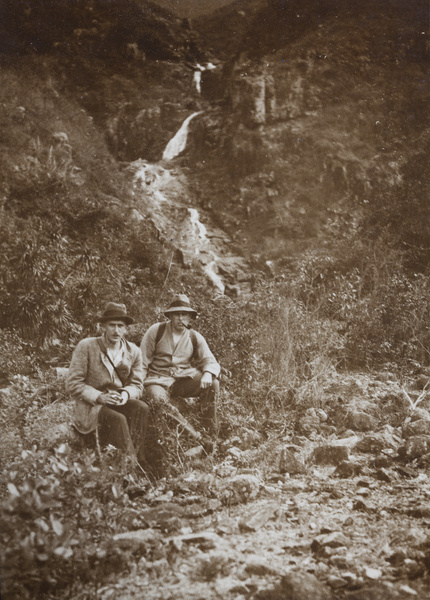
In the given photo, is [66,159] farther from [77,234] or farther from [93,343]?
[93,343]

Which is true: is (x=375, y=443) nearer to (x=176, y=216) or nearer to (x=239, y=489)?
(x=239, y=489)

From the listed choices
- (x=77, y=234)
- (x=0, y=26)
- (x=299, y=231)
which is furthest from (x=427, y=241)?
(x=0, y=26)

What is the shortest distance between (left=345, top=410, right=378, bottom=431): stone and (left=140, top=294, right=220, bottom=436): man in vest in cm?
112

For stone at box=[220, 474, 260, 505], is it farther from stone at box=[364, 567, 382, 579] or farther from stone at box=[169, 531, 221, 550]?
stone at box=[364, 567, 382, 579]

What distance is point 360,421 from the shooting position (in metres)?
4.70

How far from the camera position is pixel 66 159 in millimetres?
4957

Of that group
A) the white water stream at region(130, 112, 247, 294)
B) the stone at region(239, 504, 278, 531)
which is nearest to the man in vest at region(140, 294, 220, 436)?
the stone at region(239, 504, 278, 531)

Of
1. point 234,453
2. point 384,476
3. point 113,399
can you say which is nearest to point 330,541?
point 384,476

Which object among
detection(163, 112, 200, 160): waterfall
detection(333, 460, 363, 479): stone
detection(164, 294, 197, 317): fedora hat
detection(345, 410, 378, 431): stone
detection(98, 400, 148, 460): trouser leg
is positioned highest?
detection(163, 112, 200, 160): waterfall

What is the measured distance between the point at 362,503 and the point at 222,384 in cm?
132

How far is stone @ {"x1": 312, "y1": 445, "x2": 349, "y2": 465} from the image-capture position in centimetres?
444

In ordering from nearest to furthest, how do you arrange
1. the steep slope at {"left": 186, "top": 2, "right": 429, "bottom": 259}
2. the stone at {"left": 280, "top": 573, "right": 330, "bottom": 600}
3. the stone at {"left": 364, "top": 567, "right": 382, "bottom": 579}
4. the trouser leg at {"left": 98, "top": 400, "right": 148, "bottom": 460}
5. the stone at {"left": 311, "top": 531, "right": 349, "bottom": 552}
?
the stone at {"left": 280, "top": 573, "right": 330, "bottom": 600} < the stone at {"left": 364, "top": 567, "right": 382, "bottom": 579} < the stone at {"left": 311, "top": 531, "right": 349, "bottom": 552} < the trouser leg at {"left": 98, "top": 400, "right": 148, "bottom": 460} < the steep slope at {"left": 186, "top": 2, "right": 429, "bottom": 259}

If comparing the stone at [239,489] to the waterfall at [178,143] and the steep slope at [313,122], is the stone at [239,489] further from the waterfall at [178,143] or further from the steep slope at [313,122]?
the waterfall at [178,143]

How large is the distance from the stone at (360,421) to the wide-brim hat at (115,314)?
1887 mm
